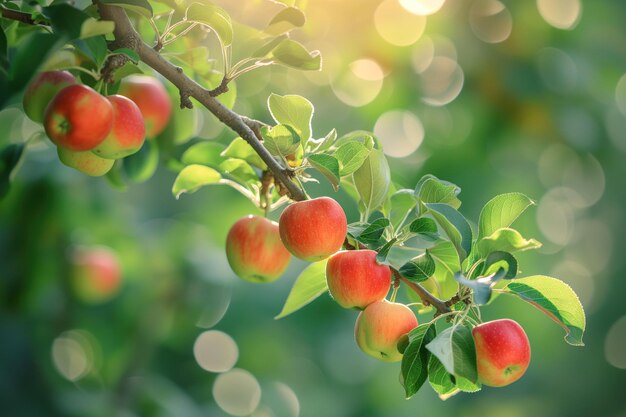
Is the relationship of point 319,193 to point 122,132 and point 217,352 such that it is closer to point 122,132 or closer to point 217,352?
point 217,352

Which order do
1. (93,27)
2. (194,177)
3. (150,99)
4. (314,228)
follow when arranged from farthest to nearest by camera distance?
1. (150,99)
2. (194,177)
3. (314,228)
4. (93,27)

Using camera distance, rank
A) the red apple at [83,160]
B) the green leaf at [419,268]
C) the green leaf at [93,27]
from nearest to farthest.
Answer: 1. the green leaf at [93,27]
2. the green leaf at [419,268]
3. the red apple at [83,160]

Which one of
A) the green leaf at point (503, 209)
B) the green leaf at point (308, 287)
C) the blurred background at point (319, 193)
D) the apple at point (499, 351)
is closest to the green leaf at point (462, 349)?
the apple at point (499, 351)

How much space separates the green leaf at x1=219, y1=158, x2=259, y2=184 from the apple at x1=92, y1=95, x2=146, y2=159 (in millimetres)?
137

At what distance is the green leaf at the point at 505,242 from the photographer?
0.74 meters

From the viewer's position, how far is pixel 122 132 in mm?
871

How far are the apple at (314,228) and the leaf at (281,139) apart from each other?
67mm

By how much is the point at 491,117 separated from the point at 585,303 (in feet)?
11.7

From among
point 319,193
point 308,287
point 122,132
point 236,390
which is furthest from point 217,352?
point 122,132

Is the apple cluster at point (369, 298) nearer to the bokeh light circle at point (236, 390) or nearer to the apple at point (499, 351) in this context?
the apple at point (499, 351)

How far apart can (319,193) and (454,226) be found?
7.98 feet

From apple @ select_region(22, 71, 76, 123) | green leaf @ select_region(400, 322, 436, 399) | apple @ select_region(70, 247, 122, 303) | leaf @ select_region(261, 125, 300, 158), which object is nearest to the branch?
leaf @ select_region(261, 125, 300, 158)

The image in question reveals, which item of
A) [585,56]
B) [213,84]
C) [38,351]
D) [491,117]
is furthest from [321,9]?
[213,84]

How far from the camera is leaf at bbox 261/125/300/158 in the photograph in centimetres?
83
